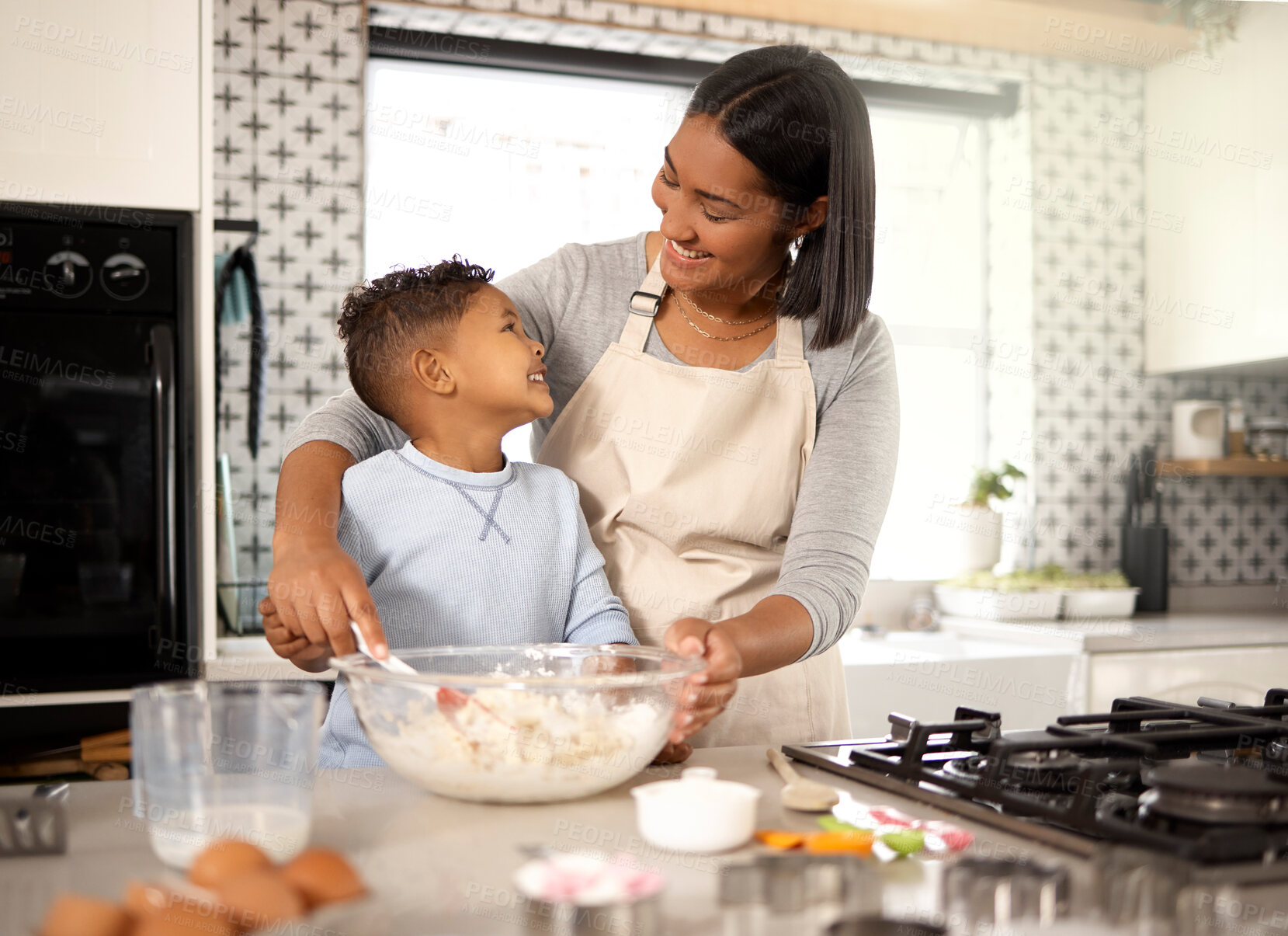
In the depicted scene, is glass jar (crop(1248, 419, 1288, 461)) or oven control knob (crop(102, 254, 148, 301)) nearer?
oven control knob (crop(102, 254, 148, 301))

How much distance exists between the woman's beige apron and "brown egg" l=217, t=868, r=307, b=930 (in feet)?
2.54

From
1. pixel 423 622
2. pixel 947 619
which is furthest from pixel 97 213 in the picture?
pixel 947 619

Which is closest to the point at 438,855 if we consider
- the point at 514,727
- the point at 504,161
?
the point at 514,727

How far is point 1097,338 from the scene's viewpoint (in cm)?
336

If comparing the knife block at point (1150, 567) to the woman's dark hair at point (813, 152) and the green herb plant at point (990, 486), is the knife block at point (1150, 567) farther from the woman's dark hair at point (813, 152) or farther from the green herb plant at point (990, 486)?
the woman's dark hair at point (813, 152)

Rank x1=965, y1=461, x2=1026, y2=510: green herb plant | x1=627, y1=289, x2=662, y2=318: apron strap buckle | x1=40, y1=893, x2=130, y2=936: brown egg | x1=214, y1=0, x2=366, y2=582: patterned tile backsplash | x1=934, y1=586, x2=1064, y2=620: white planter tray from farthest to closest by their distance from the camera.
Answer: x1=965, y1=461, x2=1026, y2=510: green herb plant < x1=934, y1=586, x2=1064, y2=620: white planter tray < x1=214, y1=0, x2=366, y2=582: patterned tile backsplash < x1=627, y1=289, x2=662, y2=318: apron strap buckle < x1=40, y1=893, x2=130, y2=936: brown egg

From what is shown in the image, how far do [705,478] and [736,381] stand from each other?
126 mm

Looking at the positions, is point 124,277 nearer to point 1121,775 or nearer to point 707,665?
point 707,665

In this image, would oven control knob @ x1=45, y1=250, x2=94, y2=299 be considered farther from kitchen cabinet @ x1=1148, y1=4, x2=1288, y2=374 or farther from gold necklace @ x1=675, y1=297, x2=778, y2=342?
kitchen cabinet @ x1=1148, y1=4, x2=1288, y2=374

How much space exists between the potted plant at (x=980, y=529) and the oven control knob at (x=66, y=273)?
2.33 m

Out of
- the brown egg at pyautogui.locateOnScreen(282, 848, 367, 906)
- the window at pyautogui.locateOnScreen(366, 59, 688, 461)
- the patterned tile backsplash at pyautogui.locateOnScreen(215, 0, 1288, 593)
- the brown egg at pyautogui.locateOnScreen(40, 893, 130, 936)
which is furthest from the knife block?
the brown egg at pyautogui.locateOnScreen(40, 893, 130, 936)

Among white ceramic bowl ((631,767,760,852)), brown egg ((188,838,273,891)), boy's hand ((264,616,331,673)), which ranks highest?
boy's hand ((264,616,331,673))

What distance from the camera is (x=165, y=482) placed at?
198cm

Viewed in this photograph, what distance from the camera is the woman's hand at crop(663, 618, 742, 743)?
962 mm
